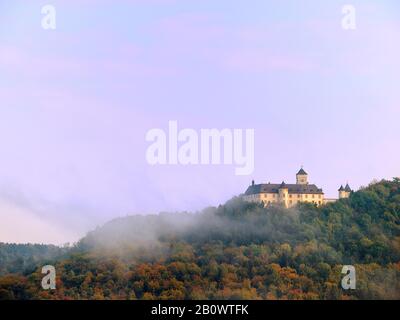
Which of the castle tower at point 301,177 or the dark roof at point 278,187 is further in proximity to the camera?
the dark roof at point 278,187

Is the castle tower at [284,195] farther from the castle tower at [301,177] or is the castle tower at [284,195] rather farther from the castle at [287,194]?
the castle tower at [301,177]

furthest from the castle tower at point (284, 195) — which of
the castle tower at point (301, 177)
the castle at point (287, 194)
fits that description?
the castle tower at point (301, 177)

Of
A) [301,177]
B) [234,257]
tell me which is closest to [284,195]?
[301,177]

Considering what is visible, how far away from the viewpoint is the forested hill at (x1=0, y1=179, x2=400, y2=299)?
1294 inches

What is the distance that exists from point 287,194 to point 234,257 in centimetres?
694

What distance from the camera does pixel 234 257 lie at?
1391 inches

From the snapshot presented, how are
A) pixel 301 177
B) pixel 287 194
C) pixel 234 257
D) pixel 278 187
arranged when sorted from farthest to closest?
pixel 287 194 → pixel 278 187 → pixel 301 177 → pixel 234 257

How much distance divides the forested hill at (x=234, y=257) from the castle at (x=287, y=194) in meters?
0.52

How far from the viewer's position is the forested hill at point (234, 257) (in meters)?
32.9

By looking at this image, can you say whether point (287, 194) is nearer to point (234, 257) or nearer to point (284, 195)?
point (284, 195)

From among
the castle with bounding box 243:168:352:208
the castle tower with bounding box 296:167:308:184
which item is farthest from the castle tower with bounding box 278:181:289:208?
the castle tower with bounding box 296:167:308:184

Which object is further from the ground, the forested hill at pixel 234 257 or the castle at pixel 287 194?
the castle at pixel 287 194

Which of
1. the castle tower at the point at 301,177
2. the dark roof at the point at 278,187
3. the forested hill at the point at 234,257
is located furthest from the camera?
the dark roof at the point at 278,187
